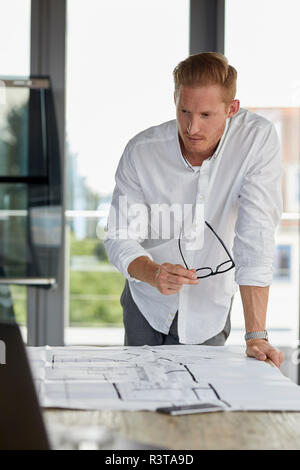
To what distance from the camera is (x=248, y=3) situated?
317 cm

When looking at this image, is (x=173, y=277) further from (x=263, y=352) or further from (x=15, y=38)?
(x=15, y=38)

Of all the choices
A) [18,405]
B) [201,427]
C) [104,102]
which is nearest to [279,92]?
[104,102]

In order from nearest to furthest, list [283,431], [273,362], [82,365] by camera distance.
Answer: [283,431]
[82,365]
[273,362]

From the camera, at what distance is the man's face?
1.67 m

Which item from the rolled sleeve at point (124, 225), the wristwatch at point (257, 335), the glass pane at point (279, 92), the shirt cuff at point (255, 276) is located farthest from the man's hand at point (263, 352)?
the glass pane at point (279, 92)

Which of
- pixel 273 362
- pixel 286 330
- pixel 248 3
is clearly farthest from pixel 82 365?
pixel 248 3

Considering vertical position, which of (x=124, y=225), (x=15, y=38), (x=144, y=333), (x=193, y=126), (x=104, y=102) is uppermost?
(x=15, y=38)

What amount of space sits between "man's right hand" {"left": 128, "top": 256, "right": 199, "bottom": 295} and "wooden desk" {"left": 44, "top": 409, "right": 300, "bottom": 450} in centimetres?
51

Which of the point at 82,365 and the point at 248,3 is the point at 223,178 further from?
the point at 248,3

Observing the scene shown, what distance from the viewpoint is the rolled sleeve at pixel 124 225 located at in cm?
179

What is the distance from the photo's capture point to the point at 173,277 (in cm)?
158

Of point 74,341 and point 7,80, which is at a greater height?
point 7,80

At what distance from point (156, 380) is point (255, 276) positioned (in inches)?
19.8

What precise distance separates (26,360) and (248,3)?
266 centimetres
